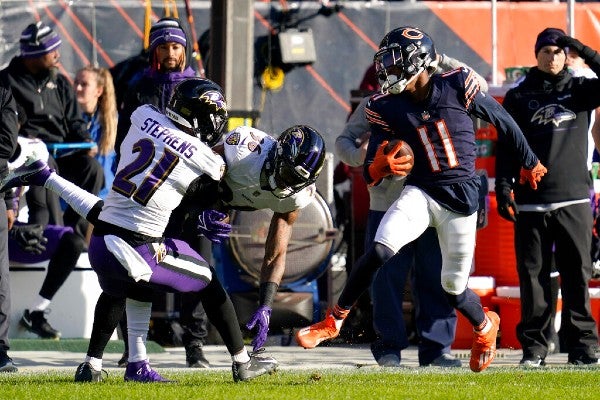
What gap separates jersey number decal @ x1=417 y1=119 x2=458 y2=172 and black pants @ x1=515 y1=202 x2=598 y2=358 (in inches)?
53.0

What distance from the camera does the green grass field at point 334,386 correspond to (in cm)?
631

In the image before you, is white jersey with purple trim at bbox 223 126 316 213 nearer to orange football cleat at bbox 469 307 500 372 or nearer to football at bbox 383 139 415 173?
football at bbox 383 139 415 173

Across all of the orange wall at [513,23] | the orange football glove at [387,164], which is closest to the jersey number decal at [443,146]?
the orange football glove at [387,164]

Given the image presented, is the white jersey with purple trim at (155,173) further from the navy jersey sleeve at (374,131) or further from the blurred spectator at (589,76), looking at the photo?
the blurred spectator at (589,76)

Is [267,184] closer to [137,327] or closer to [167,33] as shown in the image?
[137,327]

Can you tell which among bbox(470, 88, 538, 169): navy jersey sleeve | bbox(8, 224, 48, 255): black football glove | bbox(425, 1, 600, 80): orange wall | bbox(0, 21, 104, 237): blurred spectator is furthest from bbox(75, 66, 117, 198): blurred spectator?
bbox(470, 88, 538, 169): navy jersey sleeve

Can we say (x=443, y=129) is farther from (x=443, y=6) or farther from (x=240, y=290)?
(x=443, y=6)

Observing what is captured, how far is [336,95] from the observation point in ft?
40.0

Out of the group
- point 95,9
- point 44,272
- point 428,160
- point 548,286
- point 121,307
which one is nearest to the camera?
point 121,307

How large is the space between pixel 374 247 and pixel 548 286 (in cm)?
201

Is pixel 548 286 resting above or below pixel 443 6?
below

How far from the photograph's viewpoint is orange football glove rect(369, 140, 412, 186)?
7.42 meters

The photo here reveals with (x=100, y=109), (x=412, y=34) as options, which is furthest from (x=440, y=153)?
(x=100, y=109)

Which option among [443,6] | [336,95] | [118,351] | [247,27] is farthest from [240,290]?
[443,6]
